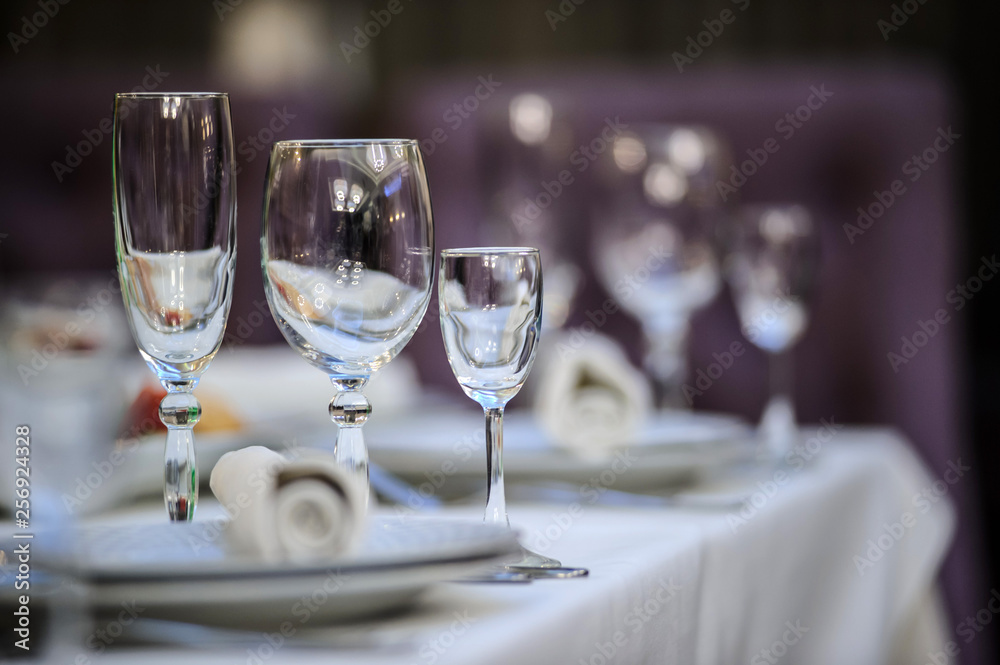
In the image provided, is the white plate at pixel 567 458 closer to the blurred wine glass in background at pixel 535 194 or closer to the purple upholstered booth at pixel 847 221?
the blurred wine glass in background at pixel 535 194

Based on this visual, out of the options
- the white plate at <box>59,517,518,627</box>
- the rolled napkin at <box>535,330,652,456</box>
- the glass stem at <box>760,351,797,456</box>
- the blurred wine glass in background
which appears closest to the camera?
the white plate at <box>59,517,518,627</box>

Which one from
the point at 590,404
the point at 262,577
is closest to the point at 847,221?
the point at 590,404

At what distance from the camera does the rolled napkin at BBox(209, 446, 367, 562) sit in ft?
1.65

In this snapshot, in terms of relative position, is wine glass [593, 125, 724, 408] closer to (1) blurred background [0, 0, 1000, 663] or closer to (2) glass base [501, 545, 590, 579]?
(1) blurred background [0, 0, 1000, 663]

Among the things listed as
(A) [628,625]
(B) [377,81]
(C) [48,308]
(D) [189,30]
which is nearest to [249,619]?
(A) [628,625]

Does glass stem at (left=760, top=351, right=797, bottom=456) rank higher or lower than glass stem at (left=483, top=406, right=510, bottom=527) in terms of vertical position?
lower

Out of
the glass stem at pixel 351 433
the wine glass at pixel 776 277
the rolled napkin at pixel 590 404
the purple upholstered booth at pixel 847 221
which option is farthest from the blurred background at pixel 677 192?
the rolled napkin at pixel 590 404

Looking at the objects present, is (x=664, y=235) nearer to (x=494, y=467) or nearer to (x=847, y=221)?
(x=847, y=221)

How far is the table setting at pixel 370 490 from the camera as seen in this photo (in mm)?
478

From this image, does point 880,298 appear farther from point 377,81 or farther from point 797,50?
point 377,81

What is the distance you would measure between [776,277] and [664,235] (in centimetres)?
17

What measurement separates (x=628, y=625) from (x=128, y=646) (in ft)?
0.84

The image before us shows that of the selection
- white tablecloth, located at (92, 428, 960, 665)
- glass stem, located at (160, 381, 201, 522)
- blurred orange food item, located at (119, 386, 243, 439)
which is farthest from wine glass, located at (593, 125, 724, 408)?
glass stem, located at (160, 381, 201, 522)

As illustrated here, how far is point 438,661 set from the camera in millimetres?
444
